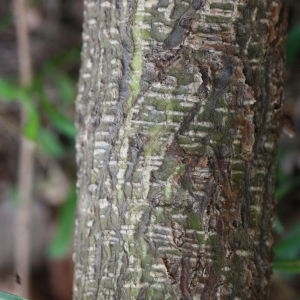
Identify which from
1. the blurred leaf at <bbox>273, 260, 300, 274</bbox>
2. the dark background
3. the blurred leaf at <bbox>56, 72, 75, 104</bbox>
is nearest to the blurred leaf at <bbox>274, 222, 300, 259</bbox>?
the dark background

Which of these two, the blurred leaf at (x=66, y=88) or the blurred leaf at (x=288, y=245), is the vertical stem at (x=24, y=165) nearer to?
the blurred leaf at (x=66, y=88)

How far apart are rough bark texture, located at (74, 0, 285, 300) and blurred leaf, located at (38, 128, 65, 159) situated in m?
0.89

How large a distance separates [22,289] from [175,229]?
3.38ft

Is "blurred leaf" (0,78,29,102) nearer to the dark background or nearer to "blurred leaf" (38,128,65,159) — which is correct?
the dark background

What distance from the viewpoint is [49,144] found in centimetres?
168

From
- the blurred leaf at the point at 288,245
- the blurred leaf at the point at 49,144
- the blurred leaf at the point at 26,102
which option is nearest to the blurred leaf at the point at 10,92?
the blurred leaf at the point at 26,102

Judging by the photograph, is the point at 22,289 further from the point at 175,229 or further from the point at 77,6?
the point at 175,229

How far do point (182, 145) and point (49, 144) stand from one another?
0.97m

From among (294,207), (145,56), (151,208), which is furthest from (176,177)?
(294,207)

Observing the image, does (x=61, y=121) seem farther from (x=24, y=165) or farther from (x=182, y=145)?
(x=182, y=145)

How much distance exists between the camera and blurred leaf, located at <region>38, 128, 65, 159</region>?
65.5 inches

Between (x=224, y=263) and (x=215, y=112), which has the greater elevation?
(x=215, y=112)

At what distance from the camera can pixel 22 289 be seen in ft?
5.52

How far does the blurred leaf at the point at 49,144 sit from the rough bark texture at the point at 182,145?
2.90 feet
